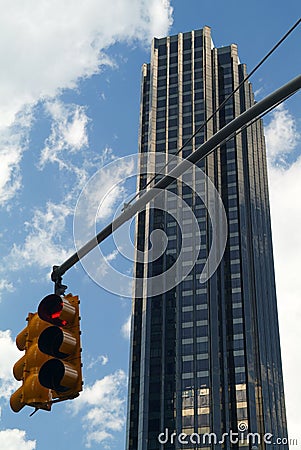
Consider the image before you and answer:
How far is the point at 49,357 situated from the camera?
23.3 ft

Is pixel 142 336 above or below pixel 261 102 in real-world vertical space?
above

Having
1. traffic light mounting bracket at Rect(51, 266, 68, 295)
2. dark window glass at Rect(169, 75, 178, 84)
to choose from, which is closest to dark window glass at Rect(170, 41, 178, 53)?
dark window glass at Rect(169, 75, 178, 84)

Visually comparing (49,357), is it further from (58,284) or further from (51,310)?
(58,284)

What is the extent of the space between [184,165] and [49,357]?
2532mm

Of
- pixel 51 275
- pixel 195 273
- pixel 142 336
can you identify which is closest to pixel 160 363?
pixel 142 336

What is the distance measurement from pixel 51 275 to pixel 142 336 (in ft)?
397

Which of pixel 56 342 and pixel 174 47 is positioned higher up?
pixel 174 47

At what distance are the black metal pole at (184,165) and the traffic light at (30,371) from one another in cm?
87

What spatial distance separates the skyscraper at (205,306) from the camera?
115750 millimetres

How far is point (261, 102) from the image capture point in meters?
6.39

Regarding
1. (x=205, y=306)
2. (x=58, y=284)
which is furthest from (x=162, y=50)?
(x=58, y=284)

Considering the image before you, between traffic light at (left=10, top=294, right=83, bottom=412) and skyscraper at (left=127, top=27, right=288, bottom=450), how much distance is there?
9453 cm

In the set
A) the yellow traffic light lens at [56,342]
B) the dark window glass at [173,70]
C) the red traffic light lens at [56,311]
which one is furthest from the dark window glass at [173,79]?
the yellow traffic light lens at [56,342]

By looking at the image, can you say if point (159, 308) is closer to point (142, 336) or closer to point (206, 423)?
point (142, 336)
